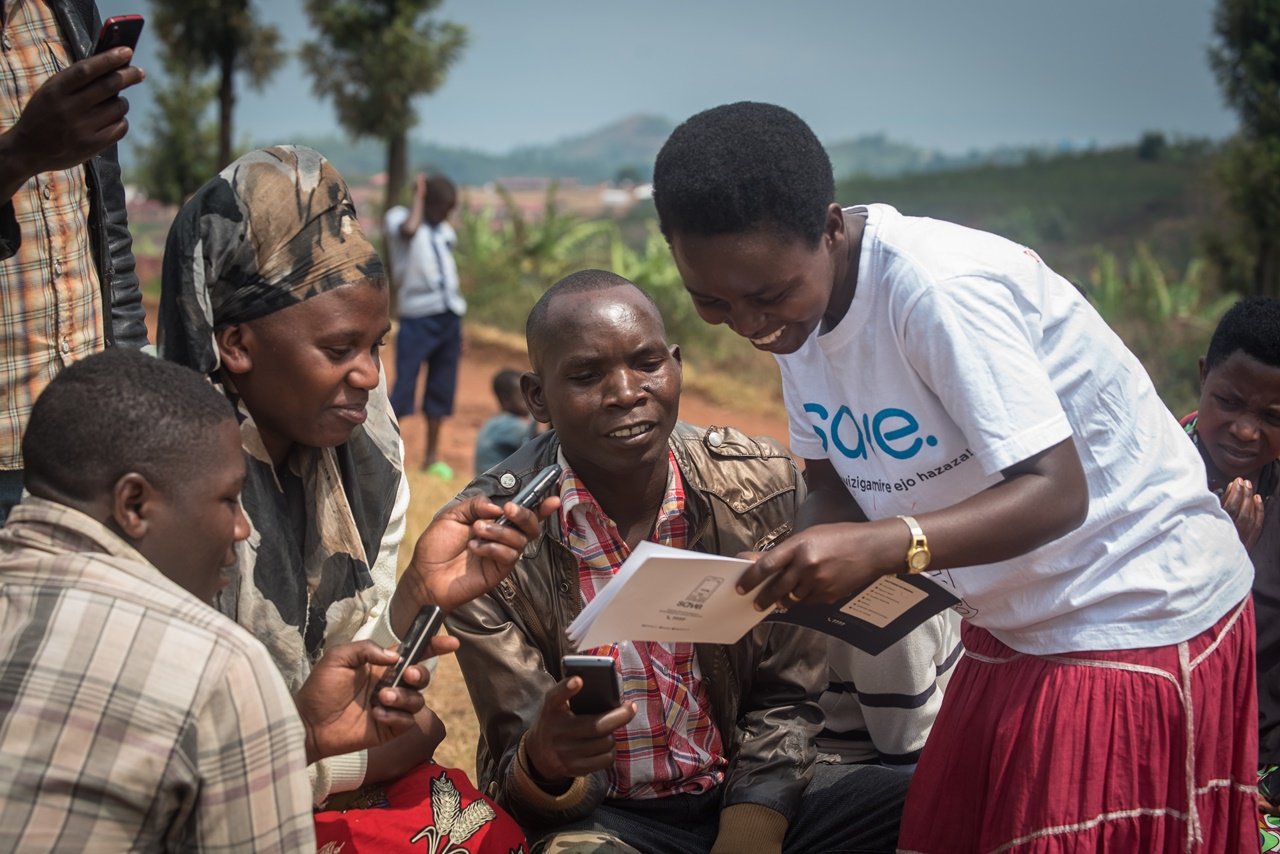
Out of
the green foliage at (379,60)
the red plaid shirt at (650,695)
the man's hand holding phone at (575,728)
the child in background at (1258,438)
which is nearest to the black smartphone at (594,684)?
the man's hand holding phone at (575,728)

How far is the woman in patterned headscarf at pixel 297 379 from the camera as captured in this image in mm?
2475

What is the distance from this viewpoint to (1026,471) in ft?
6.57

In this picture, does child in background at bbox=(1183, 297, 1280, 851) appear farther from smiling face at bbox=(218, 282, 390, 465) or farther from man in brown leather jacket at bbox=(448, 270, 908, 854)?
smiling face at bbox=(218, 282, 390, 465)

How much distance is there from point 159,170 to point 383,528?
1016 inches

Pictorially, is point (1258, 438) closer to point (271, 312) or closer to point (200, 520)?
point (271, 312)

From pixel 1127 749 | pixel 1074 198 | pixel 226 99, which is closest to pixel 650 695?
pixel 1127 749

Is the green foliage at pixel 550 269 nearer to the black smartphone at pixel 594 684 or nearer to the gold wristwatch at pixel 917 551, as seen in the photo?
the black smartphone at pixel 594 684

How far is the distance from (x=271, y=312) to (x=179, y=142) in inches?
1005

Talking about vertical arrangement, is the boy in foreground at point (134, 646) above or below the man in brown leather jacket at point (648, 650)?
above

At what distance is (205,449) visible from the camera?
1938mm

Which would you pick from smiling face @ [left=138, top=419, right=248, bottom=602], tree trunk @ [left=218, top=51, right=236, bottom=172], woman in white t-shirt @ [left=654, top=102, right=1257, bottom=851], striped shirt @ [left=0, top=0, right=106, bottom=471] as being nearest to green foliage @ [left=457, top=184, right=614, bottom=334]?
tree trunk @ [left=218, top=51, right=236, bottom=172]

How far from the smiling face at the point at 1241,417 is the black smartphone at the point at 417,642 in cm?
220

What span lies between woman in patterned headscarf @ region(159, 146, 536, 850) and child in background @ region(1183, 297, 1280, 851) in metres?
Result: 1.99

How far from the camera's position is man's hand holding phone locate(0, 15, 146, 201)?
2.42 metres
